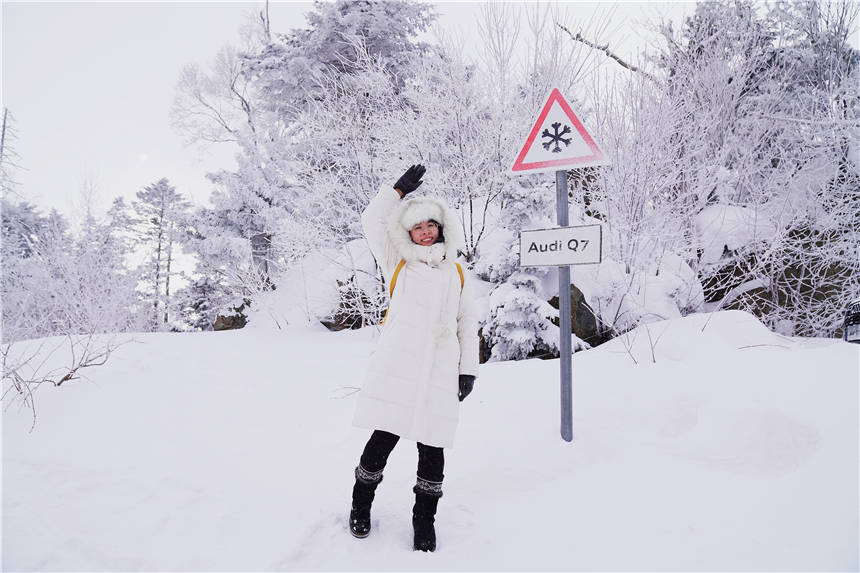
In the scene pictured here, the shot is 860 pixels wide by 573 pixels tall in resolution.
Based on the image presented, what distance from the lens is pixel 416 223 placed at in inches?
94.0

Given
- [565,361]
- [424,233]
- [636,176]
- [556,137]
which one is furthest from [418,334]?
[636,176]

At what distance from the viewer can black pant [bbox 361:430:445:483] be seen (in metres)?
2.19

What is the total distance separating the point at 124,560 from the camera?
1.95 metres

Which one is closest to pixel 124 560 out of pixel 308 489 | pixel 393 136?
pixel 308 489

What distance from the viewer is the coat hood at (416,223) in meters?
2.37

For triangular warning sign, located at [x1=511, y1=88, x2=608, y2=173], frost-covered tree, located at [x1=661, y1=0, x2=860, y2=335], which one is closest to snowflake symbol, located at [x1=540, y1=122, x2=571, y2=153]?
triangular warning sign, located at [x1=511, y1=88, x2=608, y2=173]

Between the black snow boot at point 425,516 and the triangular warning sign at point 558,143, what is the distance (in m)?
2.33

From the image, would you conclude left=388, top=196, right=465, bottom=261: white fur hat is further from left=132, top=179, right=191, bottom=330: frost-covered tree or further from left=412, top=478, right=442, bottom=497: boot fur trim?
left=132, top=179, right=191, bottom=330: frost-covered tree

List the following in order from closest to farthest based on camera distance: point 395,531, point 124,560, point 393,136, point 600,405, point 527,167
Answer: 1. point 124,560
2. point 395,531
3. point 527,167
4. point 600,405
5. point 393,136

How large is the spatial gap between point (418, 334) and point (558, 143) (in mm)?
1842

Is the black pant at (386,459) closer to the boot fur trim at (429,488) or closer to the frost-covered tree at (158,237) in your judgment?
the boot fur trim at (429,488)

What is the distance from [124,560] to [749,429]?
3.58 m

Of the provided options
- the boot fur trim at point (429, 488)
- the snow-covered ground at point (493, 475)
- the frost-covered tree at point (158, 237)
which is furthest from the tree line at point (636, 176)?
the frost-covered tree at point (158, 237)

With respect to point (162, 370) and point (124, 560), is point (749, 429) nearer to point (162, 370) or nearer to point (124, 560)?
point (124, 560)
